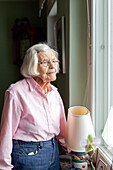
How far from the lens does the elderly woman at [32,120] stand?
1564 mm

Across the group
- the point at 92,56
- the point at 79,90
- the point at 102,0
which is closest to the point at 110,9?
the point at 102,0

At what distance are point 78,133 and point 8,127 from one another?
0.45 meters

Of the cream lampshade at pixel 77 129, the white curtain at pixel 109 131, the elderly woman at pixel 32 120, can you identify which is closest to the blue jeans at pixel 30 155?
the elderly woman at pixel 32 120

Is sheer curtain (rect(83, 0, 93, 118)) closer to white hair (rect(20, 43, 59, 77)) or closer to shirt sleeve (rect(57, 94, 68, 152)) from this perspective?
shirt sleeve (rect(57, 94, 68, 152))

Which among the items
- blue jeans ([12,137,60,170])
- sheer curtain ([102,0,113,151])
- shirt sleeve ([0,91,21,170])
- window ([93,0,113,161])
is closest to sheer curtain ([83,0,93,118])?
window ([93,0,113,161])

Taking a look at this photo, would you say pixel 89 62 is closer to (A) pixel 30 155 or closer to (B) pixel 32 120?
(B) pixel 32 120

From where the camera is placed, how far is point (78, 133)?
1561 millimetres

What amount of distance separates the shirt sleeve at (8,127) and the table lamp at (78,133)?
357 millimetres

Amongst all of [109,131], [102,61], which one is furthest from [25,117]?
[102,61]

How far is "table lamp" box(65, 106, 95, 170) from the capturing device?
1.55 metres

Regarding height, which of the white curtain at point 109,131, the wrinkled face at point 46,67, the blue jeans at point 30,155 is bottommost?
the blue jeans at point 30,155

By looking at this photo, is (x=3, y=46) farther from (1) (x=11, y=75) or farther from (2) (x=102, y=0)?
(2) (x=102, y=0)

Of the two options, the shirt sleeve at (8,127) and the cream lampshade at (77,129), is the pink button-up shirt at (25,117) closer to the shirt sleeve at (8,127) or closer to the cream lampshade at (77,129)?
the shirt sleeve at (8,127)

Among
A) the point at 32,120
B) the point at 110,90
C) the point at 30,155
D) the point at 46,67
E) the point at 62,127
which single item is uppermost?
the point at 46,67
